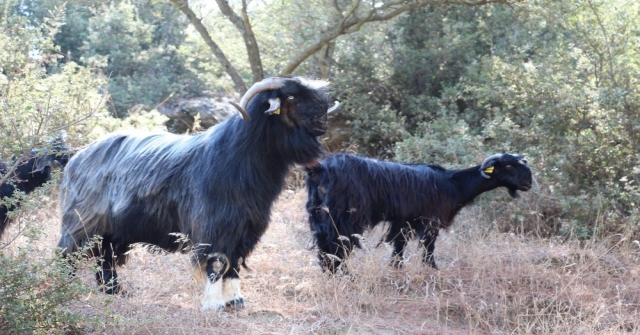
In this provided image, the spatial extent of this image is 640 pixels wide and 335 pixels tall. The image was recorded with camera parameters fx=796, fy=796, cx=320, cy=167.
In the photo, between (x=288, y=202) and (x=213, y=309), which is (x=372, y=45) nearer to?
(x=288, y=202)

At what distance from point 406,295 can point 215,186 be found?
7.36 feet

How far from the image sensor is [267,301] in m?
6.81

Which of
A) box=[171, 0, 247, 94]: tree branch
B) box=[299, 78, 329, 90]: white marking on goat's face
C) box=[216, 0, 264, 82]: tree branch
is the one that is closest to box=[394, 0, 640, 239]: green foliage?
box=[216, 0, 264, 82]: tree branch

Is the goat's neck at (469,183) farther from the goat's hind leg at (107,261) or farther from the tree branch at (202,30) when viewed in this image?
the tree branch at (202,30)

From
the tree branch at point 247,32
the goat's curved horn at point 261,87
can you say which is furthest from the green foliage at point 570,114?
the goat's curved horn at point 261,87

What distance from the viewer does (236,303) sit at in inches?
254

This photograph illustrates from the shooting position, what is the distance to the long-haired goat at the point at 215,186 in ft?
21.0

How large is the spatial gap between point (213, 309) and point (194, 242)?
0.60 m

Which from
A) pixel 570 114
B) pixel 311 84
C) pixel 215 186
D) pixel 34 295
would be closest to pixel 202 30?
pixel 570 114

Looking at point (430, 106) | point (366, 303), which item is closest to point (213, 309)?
point (366, 303)

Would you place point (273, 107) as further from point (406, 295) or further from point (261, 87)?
point (406, 295)

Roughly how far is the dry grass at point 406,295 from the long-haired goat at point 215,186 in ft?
1.25

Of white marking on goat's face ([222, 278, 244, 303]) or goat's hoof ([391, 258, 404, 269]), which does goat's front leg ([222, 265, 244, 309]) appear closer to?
white marking on goat's face ([222, 278, 244, 303])

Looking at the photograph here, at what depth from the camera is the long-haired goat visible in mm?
6391
